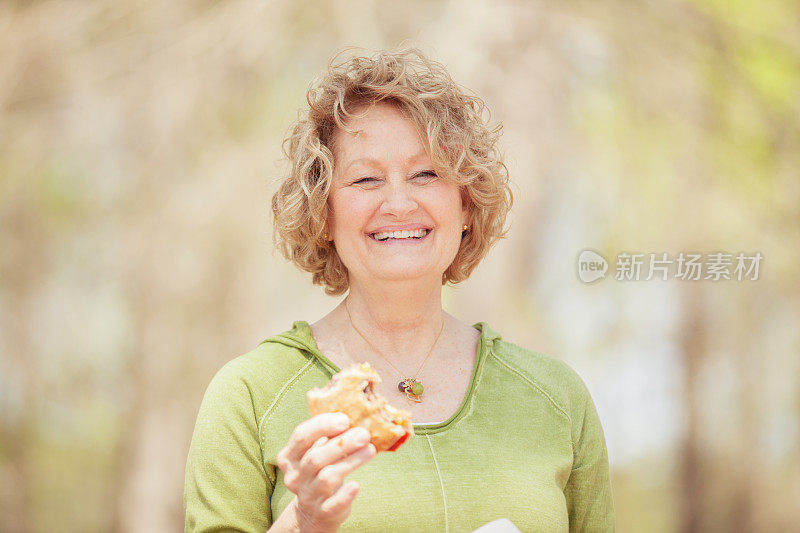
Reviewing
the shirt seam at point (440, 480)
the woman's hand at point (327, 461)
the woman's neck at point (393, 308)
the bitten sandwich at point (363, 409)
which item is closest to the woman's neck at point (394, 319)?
the woman's neck at point (393, 308)

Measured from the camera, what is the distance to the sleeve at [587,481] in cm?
182

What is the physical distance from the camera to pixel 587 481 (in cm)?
182

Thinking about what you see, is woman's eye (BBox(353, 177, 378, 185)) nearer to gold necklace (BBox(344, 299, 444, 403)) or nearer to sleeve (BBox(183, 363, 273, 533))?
gold necklace (BBox(344, 299, 444, 403))

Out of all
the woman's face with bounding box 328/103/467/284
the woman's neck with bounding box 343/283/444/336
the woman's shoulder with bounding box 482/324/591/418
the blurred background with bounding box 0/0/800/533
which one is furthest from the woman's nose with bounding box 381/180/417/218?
the blurred background with bounding box 0/0/800/533

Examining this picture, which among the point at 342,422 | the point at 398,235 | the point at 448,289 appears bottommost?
the point at 342,422

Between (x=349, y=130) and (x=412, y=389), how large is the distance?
557 mm

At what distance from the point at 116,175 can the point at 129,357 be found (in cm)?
92

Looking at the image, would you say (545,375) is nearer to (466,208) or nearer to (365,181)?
(466,208)

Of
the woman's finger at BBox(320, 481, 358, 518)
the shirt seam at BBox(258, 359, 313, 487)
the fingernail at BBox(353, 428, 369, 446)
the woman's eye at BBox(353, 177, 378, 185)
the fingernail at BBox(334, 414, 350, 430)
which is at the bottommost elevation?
the woman's finger at BBox(320, 481, 358, 518)

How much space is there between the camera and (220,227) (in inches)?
171

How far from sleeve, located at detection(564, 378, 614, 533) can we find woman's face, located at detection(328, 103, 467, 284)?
1.58 feet

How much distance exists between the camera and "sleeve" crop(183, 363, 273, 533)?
157 cm

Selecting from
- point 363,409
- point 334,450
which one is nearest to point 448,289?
point 363,409

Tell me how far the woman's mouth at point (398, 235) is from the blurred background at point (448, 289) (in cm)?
259
